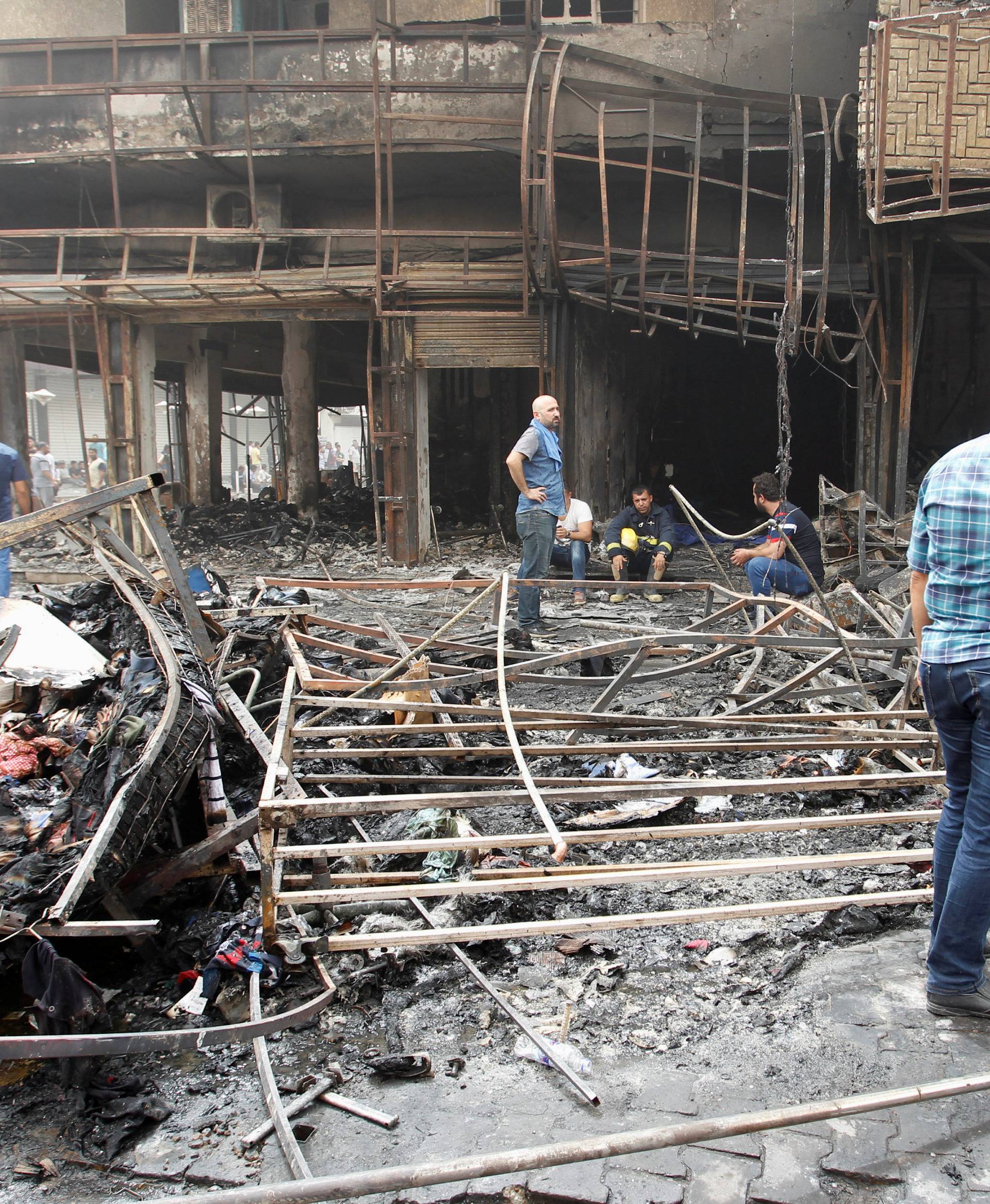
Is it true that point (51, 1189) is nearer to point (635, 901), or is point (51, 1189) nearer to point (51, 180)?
point (635, 901)

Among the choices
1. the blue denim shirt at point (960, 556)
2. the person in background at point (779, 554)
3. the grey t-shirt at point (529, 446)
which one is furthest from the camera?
the grey t-shirt at point (529, 446)

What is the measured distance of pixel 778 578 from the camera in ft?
23.8

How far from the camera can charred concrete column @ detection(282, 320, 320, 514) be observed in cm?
1434

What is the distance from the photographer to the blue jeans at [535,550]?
7875 mm

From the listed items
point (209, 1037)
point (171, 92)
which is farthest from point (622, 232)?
point (209, 1037)

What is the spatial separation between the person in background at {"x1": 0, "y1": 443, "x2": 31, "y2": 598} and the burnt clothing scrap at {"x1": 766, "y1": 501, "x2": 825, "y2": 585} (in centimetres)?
557

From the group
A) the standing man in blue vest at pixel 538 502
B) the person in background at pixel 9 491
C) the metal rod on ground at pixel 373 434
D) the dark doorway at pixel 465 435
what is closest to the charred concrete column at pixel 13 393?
the metal rod on ground at pixel 373 434

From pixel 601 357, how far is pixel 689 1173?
37.4 ft

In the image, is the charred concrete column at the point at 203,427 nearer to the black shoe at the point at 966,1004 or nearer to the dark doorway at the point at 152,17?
the dark doorway at the point at 152,17

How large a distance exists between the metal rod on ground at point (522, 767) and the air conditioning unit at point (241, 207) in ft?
28.4

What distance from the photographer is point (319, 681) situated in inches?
196

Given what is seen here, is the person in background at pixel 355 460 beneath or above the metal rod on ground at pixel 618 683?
beneath

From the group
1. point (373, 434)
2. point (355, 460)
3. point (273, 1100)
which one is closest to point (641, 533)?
point (373, 434)

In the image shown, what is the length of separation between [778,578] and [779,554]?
21cm
